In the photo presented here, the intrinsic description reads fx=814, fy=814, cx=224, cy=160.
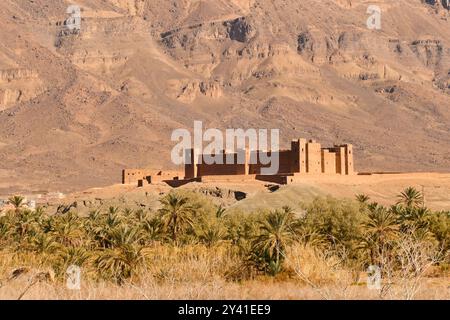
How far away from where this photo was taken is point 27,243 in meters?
39.2

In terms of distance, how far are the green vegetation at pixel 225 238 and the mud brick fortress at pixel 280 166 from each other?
45881 millimetres

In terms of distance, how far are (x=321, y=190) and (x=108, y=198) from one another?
30.4 metres

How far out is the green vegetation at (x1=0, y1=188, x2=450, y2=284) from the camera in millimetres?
26794

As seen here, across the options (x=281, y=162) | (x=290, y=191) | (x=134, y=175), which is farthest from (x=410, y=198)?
(x=134, y=175)

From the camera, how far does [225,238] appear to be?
43.3 m

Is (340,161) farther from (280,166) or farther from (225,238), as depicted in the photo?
(225,238)

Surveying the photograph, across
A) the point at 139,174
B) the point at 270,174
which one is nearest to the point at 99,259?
the point at 270,174

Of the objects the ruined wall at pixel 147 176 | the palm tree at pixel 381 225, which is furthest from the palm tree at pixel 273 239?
the ruined wall at pixel 147 176

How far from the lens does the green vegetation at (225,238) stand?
2679 centimetres

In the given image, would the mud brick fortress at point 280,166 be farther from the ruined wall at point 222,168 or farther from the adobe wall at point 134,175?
the adobe wall at point 134,175

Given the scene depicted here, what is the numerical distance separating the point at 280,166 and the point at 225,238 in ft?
222

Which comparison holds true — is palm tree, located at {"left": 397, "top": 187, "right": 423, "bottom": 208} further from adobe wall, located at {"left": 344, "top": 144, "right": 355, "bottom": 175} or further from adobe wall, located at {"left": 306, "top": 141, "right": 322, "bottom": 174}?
adobe wall, located at {"left": 344, "top": 144, "right": 355, "bottom": 175}

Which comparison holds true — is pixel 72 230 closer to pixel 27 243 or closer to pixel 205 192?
pixel 27 243

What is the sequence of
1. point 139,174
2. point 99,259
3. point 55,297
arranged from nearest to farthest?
point 55,297 → point 99,259 → point 139,174
